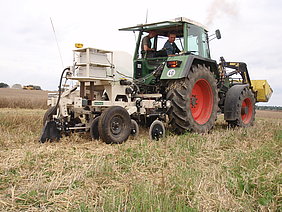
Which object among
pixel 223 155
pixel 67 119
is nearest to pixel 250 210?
pixel 223 155

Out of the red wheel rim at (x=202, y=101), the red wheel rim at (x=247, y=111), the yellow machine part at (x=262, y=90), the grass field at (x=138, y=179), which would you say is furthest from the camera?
the yellow machine part at (x=262, y=90)

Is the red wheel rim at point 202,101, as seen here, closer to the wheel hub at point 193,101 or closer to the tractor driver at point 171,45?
the wheel hub at point 193,101

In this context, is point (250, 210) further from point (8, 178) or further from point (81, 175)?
point (8, 178)

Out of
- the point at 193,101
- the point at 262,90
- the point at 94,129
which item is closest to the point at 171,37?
the point at 193,101

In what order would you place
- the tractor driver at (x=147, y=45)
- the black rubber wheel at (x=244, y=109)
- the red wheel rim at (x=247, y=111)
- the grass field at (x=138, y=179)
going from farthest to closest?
the red wheel rim at (x=247, y=111), the black rubber wheel at (x=244, y=109), the tractor driver at (x=147, y=45), the grass field at (x=138, y=179)

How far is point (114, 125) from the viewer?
4.96m

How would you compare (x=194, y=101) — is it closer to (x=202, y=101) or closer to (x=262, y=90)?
(x=202, y=101)

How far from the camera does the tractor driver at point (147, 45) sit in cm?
668

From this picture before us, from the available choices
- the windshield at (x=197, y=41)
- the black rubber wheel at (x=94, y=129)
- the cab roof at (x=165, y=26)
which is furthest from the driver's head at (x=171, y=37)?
the black rubber wheel at (x=94, y=129)

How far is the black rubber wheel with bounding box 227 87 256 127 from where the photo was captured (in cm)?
747

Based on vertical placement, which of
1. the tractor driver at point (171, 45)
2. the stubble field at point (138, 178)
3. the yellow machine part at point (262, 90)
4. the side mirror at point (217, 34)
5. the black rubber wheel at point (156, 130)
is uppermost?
the side mirror at point (217, 34)

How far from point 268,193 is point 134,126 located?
3218 millimetres

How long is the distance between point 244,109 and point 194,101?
8.03 feet

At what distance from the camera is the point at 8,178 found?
9.55ft
